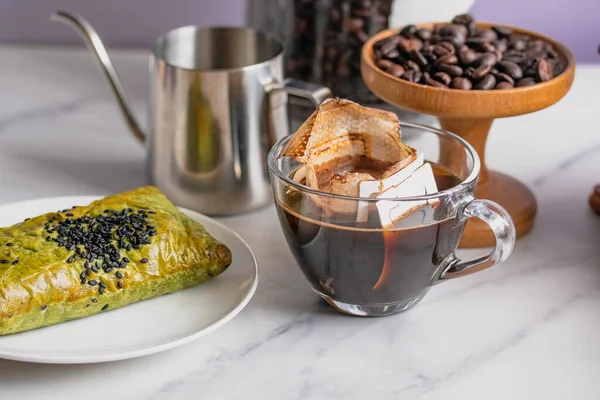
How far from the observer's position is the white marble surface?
834 mm

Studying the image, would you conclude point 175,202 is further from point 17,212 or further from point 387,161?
point 387,161

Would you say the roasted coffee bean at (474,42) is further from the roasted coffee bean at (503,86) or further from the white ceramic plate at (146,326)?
the white ceramic plate at (146,326)

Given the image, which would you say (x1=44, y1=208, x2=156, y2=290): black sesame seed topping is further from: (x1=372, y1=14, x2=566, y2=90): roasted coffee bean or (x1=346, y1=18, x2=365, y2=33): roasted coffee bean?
(x1=346, y1=18, x2=365, y2=33): roasted coffee bean

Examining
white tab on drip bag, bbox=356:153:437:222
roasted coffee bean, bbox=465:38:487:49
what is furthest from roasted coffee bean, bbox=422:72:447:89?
white tab on drip bag, bbox=356:153:437:222

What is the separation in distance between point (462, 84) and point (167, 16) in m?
0.78

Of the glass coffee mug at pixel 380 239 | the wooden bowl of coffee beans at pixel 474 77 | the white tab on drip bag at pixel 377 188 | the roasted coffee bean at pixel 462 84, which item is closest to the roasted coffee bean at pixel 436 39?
the wooden bowl of coffee beans at pixel 474 77

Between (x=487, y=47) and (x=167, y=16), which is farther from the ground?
(x=487, y=47)

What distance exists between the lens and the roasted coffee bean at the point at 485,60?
3.39ft

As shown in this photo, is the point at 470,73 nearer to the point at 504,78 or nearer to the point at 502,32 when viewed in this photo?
the point at 504,78

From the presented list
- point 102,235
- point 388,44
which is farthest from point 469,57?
point 102,235

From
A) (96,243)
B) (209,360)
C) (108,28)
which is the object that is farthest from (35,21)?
(209,360)

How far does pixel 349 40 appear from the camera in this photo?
1.25 m

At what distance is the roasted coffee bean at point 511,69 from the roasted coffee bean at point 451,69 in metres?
0.05

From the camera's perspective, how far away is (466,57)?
104cm
